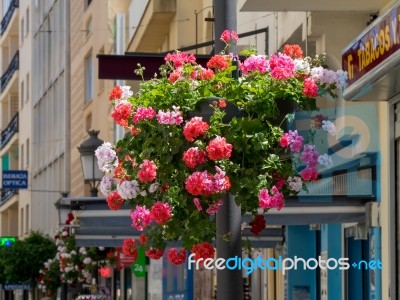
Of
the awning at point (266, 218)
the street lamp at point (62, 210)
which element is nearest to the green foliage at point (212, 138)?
the awning at point (266, 218)

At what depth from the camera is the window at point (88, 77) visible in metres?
41.8

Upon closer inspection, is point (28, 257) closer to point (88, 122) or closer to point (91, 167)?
point (88, 122)

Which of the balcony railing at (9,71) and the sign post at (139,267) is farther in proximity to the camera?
the balcony railing at (9,71)

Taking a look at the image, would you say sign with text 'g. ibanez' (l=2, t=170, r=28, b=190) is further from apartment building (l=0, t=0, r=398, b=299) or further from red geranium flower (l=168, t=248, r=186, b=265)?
red geranium flower (l=168, t=248, r=186, b=265)

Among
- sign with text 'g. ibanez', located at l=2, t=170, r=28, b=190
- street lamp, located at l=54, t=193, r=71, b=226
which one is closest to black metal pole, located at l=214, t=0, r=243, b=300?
street lamp, located at l=54, t=193, r=71, b=226

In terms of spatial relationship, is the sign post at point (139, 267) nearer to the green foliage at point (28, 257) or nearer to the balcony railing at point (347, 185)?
the green foliage at point (28, 257)

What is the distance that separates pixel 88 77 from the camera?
42.4 m

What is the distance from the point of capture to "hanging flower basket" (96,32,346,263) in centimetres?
872

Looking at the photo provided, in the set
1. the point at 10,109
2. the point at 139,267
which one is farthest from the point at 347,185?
the point at 10,109

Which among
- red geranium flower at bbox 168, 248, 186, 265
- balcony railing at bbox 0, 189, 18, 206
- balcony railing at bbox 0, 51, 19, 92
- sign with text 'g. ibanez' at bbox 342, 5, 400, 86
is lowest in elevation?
red geranium flower at bbox 168, 248, 186, 265

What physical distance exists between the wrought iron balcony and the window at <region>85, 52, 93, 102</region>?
25.4 meters

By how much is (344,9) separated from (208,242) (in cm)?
655

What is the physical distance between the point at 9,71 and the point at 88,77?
95.9 feet

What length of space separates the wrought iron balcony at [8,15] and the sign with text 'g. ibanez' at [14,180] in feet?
49.0
